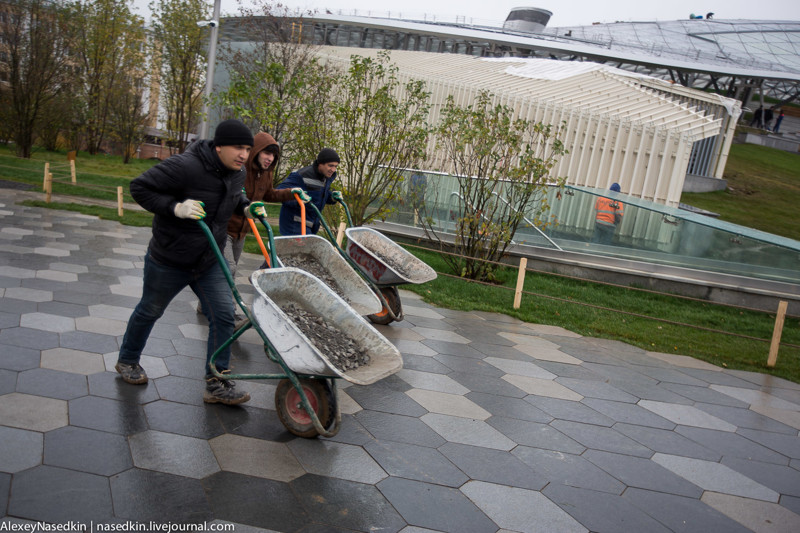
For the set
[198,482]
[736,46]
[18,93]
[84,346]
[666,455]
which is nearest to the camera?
[198,482]

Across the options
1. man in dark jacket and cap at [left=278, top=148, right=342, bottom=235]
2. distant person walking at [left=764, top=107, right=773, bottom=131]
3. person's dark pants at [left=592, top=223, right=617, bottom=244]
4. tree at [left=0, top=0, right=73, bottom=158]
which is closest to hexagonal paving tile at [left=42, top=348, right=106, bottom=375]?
man in dark jacket and cap at [left=278, top=148, right=342, bottom=235]

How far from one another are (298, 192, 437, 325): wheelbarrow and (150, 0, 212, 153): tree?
2164 centimetres

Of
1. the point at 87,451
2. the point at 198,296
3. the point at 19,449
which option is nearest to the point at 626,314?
the point at 198,296

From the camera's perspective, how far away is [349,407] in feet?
13.5

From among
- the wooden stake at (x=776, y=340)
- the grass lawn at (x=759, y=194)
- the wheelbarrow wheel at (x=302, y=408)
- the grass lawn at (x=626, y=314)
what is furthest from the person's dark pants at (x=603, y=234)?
the grass lawn at (x=759, y=194)

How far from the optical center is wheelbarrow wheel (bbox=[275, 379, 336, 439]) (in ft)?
11.5

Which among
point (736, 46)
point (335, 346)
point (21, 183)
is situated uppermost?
point (736, 46)

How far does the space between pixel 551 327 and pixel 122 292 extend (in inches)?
195

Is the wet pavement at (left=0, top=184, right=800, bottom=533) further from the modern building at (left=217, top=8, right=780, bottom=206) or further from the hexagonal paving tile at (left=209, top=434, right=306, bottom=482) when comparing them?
the modern building at (left=217, top=8, right=780, bottom=206)

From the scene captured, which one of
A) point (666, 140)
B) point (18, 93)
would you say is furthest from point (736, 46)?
point (18, 93)

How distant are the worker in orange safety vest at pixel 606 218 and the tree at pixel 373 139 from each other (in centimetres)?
335

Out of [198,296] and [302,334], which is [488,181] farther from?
[302,334]

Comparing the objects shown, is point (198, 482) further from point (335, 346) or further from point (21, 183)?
point (21, 183)

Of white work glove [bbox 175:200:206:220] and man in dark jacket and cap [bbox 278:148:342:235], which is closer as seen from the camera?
white work glove [bbox 175:200:206:220]
